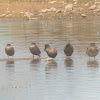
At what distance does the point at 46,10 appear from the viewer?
5975cm

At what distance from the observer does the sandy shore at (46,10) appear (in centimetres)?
5850

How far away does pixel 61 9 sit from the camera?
6084 cm

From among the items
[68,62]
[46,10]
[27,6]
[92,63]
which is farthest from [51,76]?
[27,6]

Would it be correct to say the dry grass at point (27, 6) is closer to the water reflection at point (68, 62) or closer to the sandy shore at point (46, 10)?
the sandy shore at point (46, 10)

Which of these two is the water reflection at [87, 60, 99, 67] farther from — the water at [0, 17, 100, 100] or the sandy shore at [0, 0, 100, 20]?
the sandy shore at [0, 0, 100, 20]

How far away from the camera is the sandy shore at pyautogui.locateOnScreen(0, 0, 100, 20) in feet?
192

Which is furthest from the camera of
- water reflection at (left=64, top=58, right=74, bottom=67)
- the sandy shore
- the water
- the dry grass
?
the dry grass

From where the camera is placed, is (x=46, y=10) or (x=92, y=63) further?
(x=46, y=10)

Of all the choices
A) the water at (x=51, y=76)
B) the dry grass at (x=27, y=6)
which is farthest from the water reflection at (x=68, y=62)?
the dry grass at (x=27, y=6)

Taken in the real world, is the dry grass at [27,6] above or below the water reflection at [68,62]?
above

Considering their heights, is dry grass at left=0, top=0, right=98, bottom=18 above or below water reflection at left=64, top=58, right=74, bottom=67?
above

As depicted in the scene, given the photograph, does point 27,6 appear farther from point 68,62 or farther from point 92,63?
point 92,63

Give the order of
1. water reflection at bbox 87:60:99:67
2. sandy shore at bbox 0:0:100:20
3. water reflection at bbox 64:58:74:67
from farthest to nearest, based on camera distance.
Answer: sandy shore at bbox 0:0:100:20
water reflection at bbox 64:58:74:67
water reflection at bbox 87:60:99:67

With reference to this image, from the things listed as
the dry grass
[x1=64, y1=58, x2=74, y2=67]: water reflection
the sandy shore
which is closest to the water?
[x1=64, y1=58, x2=74, y2=67]: water reflection
